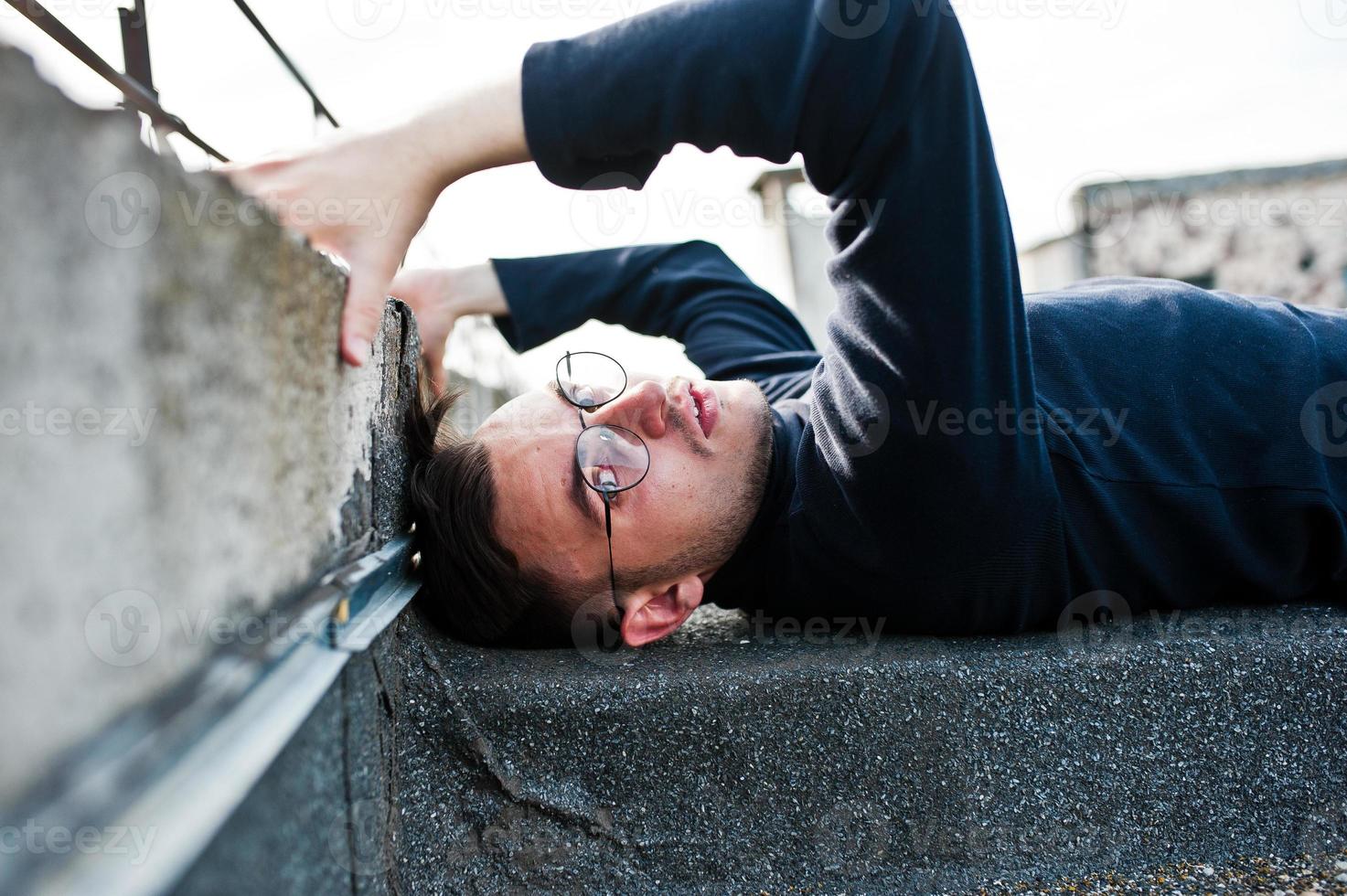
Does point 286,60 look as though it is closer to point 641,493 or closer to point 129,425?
point 641,493

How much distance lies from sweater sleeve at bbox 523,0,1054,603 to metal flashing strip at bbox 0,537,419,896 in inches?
31.9

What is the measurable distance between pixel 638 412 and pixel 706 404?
0.18 metres

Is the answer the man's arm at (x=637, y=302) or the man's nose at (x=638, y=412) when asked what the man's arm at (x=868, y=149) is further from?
the man's arm at (x=637, y=302)

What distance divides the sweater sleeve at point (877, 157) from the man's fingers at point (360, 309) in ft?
1.05

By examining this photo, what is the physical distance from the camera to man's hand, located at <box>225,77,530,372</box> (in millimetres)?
1095

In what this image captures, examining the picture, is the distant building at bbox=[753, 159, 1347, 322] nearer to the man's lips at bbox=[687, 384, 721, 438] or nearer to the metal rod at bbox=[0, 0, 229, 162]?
the man's lips at bbox=[687, 384, 721, 438]

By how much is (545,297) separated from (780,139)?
149cm

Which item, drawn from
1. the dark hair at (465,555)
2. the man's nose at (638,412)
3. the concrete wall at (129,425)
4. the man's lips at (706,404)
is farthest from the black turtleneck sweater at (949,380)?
the concrete wall at (129,425)

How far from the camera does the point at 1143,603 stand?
174 cm

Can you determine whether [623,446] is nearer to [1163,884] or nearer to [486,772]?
[486,772]

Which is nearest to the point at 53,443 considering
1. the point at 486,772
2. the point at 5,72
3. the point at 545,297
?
the point at 5,72

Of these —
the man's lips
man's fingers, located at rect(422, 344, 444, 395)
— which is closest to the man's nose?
the man's lips

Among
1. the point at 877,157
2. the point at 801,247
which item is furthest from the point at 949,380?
the point at 801,247

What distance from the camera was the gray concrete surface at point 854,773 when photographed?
1364mm
